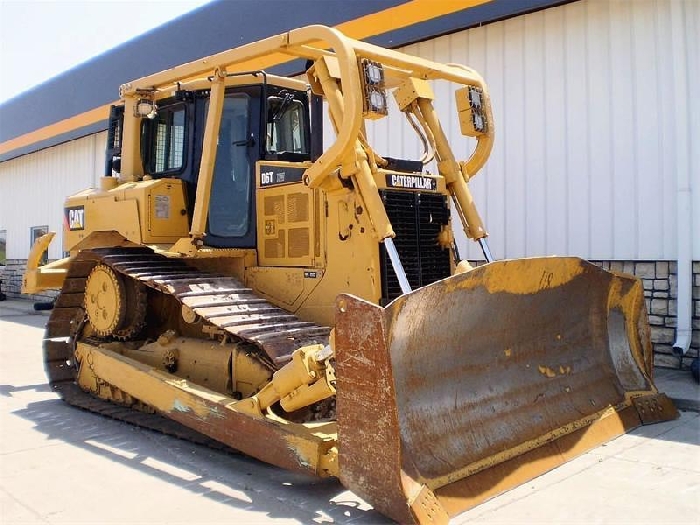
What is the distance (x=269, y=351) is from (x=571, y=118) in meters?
5.39

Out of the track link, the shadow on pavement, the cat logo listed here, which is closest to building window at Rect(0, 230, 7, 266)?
the cat logo

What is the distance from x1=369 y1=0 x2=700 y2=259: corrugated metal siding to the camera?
294 inches

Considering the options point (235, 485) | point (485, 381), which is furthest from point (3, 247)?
point (485, 381)

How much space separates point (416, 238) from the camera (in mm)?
5207

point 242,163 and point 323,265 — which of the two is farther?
point 242,163

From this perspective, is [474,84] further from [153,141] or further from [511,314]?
[153,141]

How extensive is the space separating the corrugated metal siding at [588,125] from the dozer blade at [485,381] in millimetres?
2555

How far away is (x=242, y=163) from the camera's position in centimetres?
592

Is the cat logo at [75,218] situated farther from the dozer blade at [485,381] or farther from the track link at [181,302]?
the dozer blade at [485,381]

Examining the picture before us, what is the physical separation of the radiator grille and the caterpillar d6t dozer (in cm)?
2

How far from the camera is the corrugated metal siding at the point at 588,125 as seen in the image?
7469 mm

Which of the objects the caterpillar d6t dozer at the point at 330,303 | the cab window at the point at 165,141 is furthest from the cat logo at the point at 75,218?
the cab window at the point at 165,141

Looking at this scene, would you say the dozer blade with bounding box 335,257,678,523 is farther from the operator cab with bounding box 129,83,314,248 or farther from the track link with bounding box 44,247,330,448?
the operator cab with bounding box 129,83,314,248

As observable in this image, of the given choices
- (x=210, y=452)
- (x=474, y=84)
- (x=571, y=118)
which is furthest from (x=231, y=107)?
(x=571, y=118)
